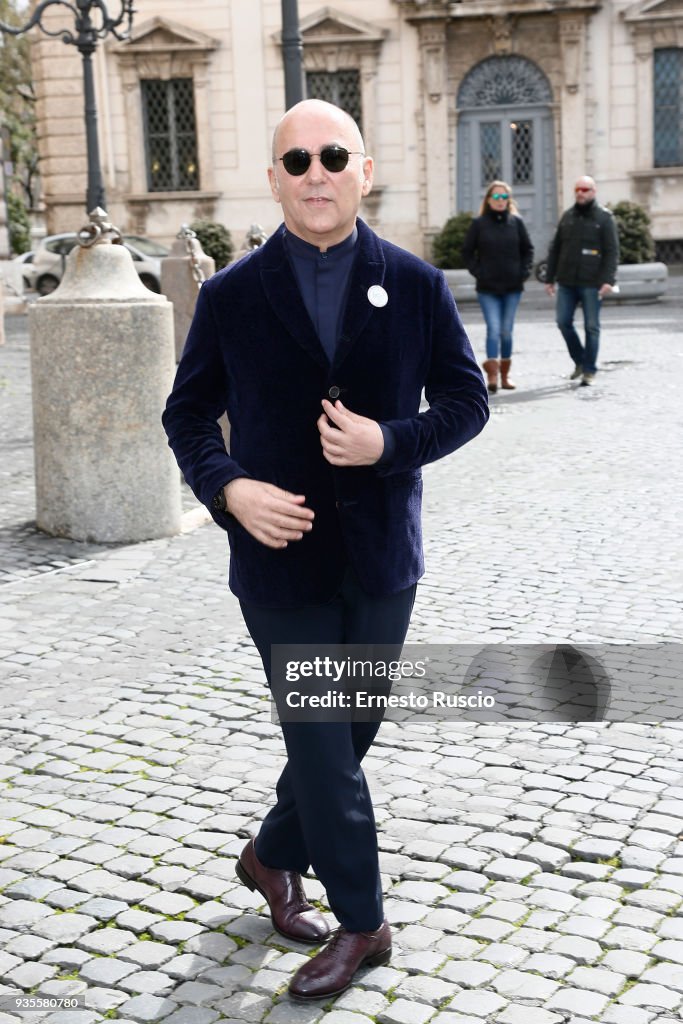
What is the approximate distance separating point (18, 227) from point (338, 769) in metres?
40.6

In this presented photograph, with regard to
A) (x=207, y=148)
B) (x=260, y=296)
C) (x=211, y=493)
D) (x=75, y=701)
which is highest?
(x=207, y=148)

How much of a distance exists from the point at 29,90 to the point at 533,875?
43459 millimetres

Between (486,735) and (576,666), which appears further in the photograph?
(576,666)

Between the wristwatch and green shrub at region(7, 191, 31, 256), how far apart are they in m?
39.2

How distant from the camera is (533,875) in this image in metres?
3.63

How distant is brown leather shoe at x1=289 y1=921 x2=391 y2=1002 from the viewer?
3062 mm

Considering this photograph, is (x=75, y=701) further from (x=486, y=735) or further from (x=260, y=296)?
(x=260, y=296)

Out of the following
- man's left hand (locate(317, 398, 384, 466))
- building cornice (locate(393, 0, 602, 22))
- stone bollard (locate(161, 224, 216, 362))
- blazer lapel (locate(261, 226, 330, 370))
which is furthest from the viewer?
building cornice (locate(393, 0, 602, 22))

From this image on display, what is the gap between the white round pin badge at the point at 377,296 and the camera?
119 inches

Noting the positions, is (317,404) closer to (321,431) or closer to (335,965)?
(321,431)

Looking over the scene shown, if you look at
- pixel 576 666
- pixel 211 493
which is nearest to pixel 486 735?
pixel 576 666

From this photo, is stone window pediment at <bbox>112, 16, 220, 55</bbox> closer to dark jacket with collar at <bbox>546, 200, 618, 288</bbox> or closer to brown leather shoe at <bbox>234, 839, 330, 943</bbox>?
dark jacket with collar at <bbox>546, 200, 618, 288</bbox>

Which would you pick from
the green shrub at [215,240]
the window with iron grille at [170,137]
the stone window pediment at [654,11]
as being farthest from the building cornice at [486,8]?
the green shrub at [215,240]

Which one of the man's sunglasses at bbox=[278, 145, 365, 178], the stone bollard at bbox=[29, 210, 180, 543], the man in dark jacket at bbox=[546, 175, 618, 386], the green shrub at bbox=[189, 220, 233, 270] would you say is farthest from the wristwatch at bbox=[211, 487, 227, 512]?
the green shrub at bbox=[189, 220, 233, 270]
